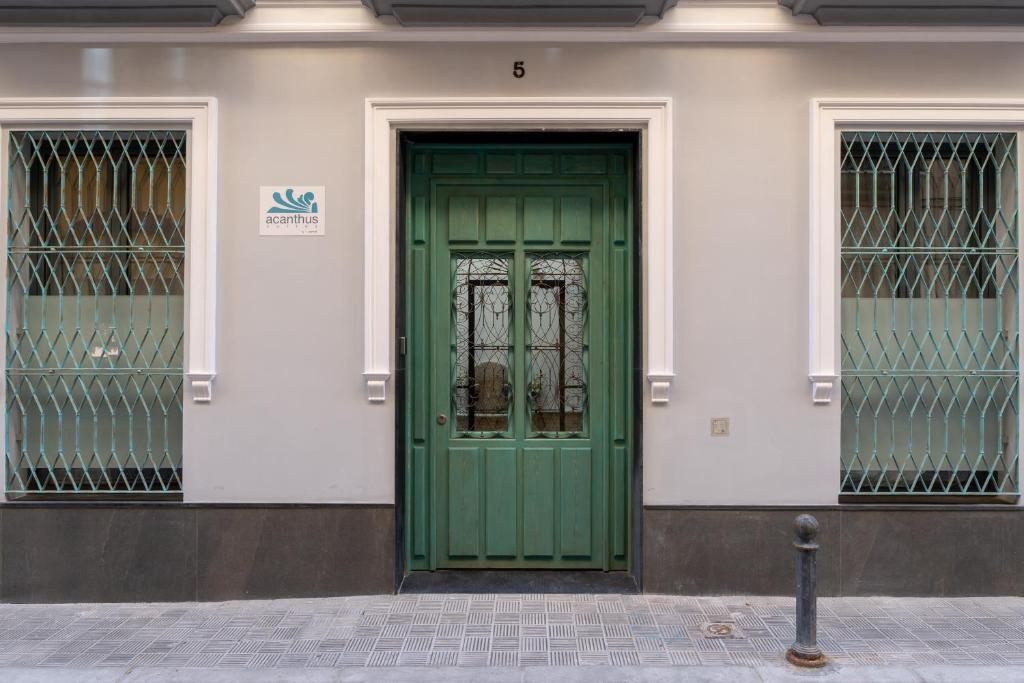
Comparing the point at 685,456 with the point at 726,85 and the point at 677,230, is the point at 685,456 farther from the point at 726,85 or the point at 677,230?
the point at 726,85

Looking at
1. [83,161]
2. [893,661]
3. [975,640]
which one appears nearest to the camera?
[893,661]

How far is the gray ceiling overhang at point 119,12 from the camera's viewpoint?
4.99 m

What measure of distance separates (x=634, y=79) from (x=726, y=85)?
0.68 metres

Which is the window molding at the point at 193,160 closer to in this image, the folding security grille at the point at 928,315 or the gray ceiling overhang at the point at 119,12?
the gray ceiling overhang at the point at 119,12

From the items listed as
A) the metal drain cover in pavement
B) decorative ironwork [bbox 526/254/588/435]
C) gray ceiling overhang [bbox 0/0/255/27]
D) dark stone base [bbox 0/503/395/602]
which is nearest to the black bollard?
the metal drain cover in pavement

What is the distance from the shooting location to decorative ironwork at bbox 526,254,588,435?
5.71m

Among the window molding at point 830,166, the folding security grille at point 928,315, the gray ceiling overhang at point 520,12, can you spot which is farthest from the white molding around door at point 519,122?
the folding security grille at point 928,315

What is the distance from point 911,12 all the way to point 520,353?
3736 mm

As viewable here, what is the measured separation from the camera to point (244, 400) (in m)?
5.25

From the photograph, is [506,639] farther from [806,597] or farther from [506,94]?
[506,94]

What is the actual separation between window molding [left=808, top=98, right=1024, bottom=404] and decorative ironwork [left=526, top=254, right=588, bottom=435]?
1.72 m

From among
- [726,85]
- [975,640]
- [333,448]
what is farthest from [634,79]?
[975,640]

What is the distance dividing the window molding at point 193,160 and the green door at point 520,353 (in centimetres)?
150

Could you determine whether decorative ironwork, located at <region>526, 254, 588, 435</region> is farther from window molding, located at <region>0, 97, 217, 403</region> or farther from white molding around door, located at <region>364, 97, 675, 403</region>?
window molding, located at <region>0, 97, 217, 403</region>
